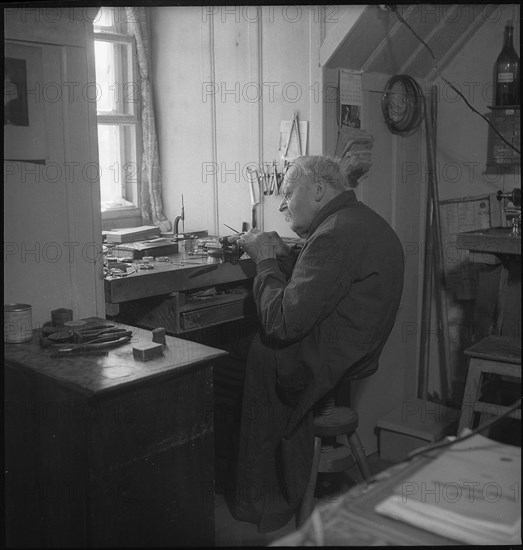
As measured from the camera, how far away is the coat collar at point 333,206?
110 inches

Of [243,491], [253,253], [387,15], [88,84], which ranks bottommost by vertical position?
[243,491]

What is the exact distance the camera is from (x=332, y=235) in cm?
262

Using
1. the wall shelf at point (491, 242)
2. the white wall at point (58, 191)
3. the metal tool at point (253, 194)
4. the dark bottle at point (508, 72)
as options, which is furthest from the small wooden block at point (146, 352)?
the dark bottle at point (508, 72)

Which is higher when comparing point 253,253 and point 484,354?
point 253,253

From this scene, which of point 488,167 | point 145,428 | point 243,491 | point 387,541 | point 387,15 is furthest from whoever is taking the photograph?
point 488,167

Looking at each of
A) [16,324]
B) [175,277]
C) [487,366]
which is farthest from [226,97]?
[487,366]

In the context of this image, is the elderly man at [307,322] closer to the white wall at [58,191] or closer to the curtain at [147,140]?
the white wall at [58,191]

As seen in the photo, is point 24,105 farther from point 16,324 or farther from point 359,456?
point 359,456

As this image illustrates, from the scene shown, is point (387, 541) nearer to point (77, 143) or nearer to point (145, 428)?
point (145, 428)

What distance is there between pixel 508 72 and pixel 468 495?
2871 mm

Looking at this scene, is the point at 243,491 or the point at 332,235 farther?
the point at 243,491

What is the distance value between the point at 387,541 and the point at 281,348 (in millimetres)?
1572

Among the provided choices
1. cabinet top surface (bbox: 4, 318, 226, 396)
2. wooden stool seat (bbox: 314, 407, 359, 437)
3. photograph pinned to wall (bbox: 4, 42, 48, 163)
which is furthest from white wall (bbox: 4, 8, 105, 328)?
wooden stool seat (bbox: 314, 407, 359, 437)

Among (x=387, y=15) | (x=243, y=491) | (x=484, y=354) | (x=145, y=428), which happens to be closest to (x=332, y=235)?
(x=484, y=354)
